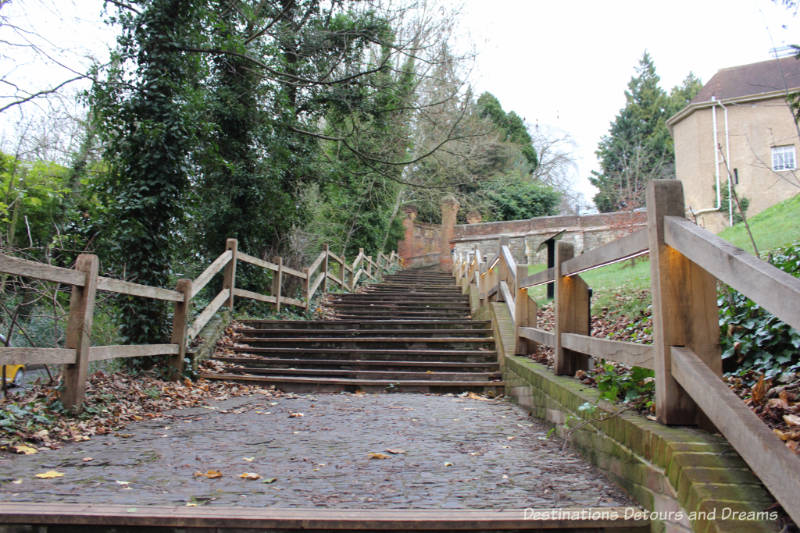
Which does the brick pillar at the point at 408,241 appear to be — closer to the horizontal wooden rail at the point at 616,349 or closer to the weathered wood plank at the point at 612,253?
the weathered wood plank at the point at 612,253

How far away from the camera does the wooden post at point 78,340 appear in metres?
4.41

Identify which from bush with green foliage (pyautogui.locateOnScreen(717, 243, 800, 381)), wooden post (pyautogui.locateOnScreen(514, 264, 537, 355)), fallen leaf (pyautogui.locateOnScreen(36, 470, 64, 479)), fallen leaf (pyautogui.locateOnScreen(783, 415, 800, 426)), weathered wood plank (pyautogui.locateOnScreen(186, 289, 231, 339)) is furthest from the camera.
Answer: weathered wood plank (pyautogui.locateOnScreen(186, 289, 231, 339))

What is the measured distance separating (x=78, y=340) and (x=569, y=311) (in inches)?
151

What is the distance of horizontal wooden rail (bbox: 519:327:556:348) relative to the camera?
4.69m

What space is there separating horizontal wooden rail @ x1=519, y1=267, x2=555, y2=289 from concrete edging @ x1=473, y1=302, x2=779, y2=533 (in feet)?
4.79

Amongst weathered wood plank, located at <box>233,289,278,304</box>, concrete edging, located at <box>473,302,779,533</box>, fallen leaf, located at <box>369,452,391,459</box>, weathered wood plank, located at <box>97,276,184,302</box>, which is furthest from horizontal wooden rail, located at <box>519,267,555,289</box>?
weathered wood plank, located at <box>233,289,278,304</box>

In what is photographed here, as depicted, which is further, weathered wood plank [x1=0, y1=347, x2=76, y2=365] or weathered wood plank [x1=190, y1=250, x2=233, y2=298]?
weathered wood plank [x1=190, y1=250, x2=233, y2=298]

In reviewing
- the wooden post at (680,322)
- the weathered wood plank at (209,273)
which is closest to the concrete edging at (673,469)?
the wooden post at (680,322)

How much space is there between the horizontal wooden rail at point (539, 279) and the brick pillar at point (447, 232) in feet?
85.3

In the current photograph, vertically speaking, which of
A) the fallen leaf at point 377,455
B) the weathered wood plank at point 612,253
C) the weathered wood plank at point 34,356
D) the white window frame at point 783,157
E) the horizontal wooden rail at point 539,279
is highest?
the white window frame at point 783,157

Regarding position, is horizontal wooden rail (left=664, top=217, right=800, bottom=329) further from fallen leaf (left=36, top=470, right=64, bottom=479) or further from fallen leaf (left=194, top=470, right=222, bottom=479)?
fallen leaf (left=36, top=470, right=64, bottom=479)

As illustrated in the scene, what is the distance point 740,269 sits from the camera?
1.80m

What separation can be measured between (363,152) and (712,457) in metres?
11.0

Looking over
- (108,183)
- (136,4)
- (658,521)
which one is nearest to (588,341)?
(658,521)
